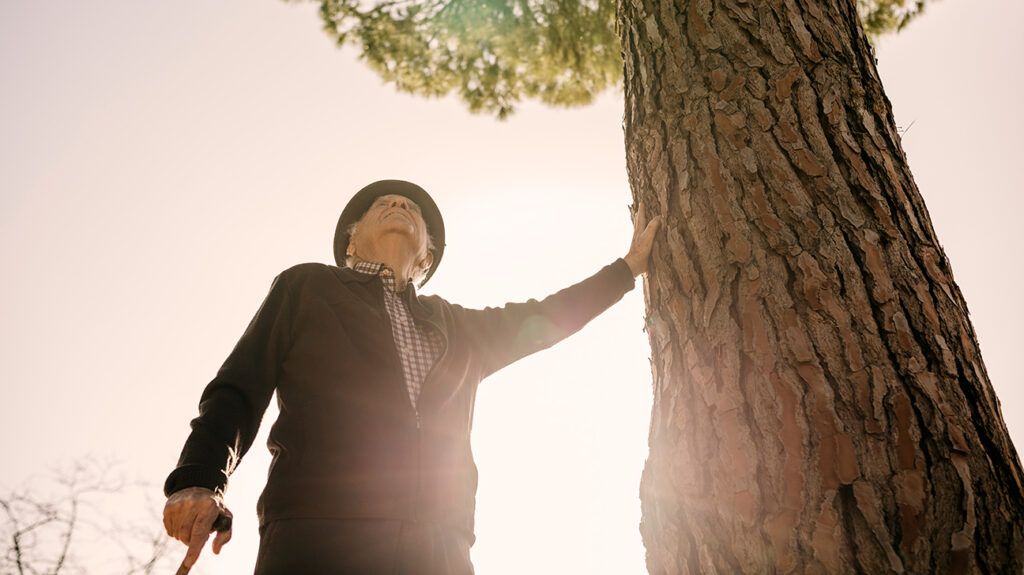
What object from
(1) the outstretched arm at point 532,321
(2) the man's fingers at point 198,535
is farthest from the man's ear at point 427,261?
(2) the man's fingers at point 198,535

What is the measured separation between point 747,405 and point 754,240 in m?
0.41

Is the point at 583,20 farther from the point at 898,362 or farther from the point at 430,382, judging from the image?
the point at 898,362

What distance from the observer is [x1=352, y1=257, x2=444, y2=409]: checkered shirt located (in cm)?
204

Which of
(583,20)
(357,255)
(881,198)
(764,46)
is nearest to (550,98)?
(583,20)

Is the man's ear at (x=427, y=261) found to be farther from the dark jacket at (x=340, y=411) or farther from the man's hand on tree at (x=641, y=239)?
the man's hand on tree at (x=641, y=239)

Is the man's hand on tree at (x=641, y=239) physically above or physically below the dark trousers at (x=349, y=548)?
above

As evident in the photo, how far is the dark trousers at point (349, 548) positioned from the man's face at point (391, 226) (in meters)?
1.37

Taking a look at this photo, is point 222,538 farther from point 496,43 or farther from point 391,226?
point 496,43

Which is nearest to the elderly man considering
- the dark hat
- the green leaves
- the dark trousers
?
the dark trousers

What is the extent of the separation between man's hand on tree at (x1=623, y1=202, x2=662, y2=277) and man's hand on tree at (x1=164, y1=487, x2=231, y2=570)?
1.34 meters

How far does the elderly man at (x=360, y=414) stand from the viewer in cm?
155

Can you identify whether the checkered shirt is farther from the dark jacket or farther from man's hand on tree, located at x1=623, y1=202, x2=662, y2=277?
man's hand on tree, located at x1=623, y1=202, x2=662, y2=277

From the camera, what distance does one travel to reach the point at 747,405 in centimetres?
129

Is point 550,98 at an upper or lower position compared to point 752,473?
upper
